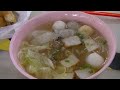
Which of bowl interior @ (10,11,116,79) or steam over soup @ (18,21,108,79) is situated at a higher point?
bowl interior @ (10,11,116,79)

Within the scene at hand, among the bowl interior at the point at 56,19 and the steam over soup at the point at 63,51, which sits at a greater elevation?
the bowl interior at the point at 56,19

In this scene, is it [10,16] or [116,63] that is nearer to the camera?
[116,63]
